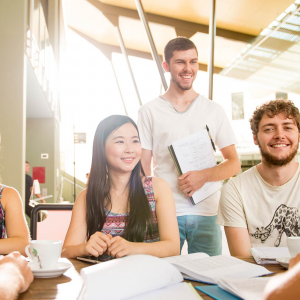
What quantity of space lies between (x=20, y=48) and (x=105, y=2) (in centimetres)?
569

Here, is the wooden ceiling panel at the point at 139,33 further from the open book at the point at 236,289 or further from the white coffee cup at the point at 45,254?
the open book at the point at 236,289

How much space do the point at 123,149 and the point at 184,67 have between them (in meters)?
0.61

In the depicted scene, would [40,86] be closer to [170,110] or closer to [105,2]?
[105,2]

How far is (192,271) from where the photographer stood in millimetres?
873

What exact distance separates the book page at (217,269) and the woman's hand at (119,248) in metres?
0.23

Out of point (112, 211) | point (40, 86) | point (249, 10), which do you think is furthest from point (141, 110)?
point (40, 86)

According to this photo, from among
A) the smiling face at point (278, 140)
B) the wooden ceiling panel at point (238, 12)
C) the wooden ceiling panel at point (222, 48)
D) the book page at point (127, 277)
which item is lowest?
the book page at point (127, 277)

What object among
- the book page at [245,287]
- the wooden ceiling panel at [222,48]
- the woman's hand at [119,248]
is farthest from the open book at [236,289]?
the wooden ceiling panel at [222,48]

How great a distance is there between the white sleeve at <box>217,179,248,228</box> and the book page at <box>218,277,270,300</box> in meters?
→ 0.76

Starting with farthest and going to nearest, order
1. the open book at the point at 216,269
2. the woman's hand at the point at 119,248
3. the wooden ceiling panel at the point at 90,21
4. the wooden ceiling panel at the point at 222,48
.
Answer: the wooden ceiling panel at the point at 90,21, the wooden ceiling panel at the point at 222,48, the woman's hand at the point at 119,248, the open book at the point at 216,269

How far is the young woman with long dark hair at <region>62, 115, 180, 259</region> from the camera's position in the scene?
1.42m

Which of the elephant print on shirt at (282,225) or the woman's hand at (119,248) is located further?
the elephant print on shirt at (282,225)

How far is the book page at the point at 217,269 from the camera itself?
85cm

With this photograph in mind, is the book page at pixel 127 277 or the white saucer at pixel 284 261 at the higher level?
the book page at pixel 127 277
